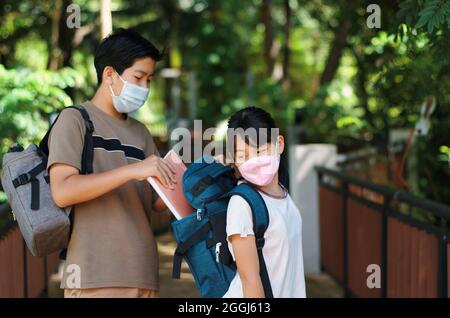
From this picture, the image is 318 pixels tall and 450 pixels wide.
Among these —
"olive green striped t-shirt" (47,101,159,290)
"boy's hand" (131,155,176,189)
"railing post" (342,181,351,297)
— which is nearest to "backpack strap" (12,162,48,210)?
"olive green striped t-shirt" (47,101,159,290)

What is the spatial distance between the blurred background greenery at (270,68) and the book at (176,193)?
1.54 meters

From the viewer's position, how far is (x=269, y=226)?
8.90ft

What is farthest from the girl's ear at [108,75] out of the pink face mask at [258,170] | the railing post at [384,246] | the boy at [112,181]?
the railing post at [384,246]

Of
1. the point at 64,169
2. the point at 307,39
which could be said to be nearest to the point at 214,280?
the point at 64,169

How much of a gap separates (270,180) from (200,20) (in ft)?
57.2

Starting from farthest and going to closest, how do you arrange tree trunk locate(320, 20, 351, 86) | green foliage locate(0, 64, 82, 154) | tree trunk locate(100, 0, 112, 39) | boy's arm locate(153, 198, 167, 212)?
tree trunk locate(320, 20, 351, 86)
tree trunk locate(100, 0, 112, 39)
green foliage locate(0, 64, 82, 154)
boy's arm locate(153, 198, 167, 212)

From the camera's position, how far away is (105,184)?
270 cm

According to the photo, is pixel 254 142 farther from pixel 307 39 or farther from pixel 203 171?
pixel 307 39

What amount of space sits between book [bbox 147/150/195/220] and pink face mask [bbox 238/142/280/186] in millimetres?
252

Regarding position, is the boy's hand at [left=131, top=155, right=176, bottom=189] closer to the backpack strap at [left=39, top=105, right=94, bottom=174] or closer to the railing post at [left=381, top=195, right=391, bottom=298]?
the backpack strap at [left=39, top=105, right=94, bottom=174]

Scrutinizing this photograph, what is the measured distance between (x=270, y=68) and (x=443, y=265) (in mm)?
11004

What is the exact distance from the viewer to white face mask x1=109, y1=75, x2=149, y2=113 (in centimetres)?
295

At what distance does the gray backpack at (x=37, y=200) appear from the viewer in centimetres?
274

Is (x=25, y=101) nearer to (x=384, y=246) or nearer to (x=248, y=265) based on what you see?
(x=384, y=246)
